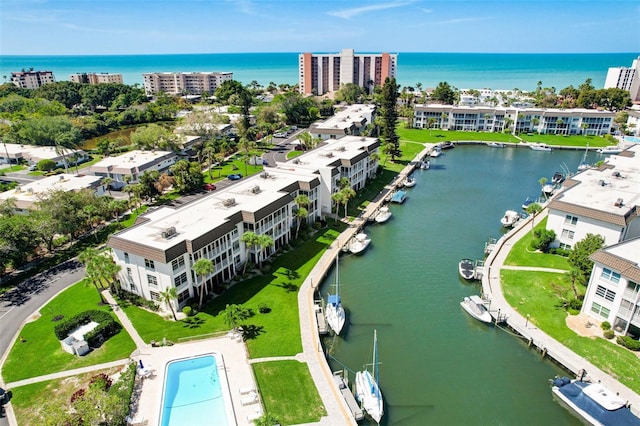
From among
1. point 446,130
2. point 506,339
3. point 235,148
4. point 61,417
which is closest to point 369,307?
point 506,339

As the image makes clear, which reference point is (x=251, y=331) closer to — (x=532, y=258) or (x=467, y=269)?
(x=467, y=269)

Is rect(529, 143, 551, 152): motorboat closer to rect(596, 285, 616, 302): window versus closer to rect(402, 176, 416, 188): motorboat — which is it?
rect(402, 176, 416, 188): motorboat

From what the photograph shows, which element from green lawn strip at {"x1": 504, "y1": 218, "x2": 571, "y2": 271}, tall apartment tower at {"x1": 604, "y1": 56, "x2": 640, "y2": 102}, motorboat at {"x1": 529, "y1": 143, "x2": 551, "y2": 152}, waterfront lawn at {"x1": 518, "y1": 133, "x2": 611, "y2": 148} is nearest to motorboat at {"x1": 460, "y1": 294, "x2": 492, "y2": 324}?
green lawn strip at {"x1": 504, "y1": 218, "x2": 571, "y2": 271}

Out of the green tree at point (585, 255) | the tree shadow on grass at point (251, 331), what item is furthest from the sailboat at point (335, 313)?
the green tree at point (585, 255)

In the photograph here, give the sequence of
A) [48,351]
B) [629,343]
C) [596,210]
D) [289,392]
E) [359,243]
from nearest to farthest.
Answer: [289,392]
[629,343]
[48,351]
[596,210]
[359,243]

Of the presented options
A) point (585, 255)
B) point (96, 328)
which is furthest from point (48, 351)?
point (585, 255)

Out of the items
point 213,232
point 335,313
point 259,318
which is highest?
point 213,232
